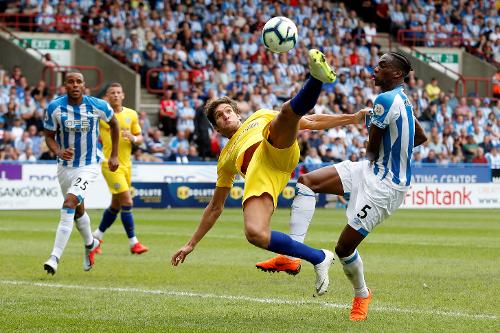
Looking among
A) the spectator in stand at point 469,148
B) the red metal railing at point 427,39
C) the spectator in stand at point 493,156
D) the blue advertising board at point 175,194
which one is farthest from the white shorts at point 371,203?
the red metal railing at point 427,39

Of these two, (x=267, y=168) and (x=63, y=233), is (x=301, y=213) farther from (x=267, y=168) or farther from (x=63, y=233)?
(x=63, y=233)

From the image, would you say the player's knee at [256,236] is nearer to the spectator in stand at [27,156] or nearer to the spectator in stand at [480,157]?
the spectator in stand at [27,156]

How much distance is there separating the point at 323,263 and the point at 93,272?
5033 millimetres

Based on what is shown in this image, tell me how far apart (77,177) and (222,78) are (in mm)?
21243

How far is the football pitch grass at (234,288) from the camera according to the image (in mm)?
8477

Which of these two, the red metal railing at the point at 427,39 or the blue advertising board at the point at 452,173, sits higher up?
the red metal railing at the point at 427,39

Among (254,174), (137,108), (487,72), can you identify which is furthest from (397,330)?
(487,72)

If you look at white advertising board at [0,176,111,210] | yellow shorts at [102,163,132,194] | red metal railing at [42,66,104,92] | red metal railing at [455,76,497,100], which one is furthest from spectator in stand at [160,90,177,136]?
yellow shorts at [102,163,132,194]

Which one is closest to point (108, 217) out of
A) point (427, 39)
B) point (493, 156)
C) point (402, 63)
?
point (402, 63)

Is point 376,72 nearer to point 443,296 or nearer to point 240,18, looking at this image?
point 443,296

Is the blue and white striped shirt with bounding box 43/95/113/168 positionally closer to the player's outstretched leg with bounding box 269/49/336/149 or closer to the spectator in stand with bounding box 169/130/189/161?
the player's outstretched leg with bounding box 269/49/336/149

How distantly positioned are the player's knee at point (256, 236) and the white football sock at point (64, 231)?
15.1 feet

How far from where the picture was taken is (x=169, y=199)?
28203 mm

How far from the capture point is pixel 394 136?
8562 millimetres
